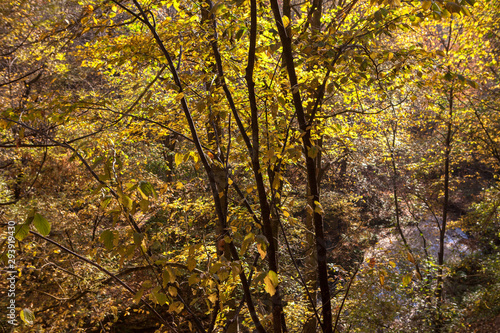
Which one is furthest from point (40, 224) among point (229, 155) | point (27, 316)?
point (229, 155)

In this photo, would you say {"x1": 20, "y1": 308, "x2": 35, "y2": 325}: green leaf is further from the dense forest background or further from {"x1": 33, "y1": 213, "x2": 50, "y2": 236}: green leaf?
{"x1": 33, "y1": 213, "x2": 50, "y2": 236}: green leaf

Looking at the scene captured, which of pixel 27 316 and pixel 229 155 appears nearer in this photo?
pixel 27 316

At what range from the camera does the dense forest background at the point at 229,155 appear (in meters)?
1.63

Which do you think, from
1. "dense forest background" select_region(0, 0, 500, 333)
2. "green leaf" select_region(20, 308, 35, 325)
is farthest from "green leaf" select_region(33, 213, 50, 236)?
"green leaf" select_region(20, 308, 35, 325)

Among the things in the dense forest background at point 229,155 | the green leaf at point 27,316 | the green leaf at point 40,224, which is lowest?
the green leaf at point 27,316

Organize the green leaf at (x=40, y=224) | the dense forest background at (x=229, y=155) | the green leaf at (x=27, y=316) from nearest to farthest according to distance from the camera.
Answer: the green leaf at (x=40, y=224) → the green leaf at (x=27, y=316) → the dense forest background at (x=229, y=155)

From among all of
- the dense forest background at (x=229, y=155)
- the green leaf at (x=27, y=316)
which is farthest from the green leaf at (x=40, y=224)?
→ the green leaf at (x=27, y=316)

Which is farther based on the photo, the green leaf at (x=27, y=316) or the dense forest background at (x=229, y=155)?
the dense forest background at (x=229, y=155)

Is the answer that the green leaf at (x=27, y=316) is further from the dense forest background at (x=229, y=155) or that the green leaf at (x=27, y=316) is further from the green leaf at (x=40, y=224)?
the green leaf at (x=40, y=224)

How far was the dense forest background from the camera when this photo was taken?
163cm

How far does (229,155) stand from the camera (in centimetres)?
234

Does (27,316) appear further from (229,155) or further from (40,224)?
(229,155)

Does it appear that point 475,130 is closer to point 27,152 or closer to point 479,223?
point 479,223

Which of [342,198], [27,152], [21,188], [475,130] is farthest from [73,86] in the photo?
[475,130]
